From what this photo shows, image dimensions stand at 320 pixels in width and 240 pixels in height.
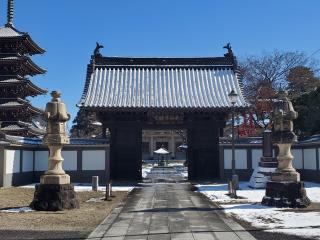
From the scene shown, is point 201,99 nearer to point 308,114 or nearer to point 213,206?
point 308,114

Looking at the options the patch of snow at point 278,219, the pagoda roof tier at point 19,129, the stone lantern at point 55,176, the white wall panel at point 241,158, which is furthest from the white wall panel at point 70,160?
the patch of snow at point 278,219

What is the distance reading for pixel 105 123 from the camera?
27594 millimetres

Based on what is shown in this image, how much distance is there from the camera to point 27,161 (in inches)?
1022

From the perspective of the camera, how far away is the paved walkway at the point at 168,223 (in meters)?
9.49

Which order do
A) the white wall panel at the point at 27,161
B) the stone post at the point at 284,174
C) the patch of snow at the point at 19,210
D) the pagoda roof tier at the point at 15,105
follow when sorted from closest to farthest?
1. the patch of snow at the point at 19,210
2. the stone post at the point at 284,174
3. the white wall panel at the point at 27,161
4. the pagoda roof tier at the point at 15,105

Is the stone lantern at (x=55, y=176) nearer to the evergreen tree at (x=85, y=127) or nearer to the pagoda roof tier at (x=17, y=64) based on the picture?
the pagoda roof tier at (x=17, y=64)

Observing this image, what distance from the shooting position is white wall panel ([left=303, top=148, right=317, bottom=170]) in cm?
2500

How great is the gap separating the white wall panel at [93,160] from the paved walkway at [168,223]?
10745mm

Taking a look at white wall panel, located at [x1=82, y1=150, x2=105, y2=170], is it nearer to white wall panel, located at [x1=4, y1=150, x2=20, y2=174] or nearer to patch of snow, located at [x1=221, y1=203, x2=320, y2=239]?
white wall panel, located at [x1=4, y1=150, x2=20, y2=174]

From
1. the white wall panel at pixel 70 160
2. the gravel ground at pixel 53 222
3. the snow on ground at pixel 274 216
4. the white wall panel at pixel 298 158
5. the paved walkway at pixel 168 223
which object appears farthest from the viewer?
the white wall panel at pixel 298 158

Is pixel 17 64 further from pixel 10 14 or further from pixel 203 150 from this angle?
pixel 203 150

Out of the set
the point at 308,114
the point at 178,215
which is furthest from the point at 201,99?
the point at 178,215

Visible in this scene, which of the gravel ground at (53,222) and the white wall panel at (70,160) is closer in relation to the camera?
the gravel ground at (53,222)

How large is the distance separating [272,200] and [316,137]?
40.1 ft
